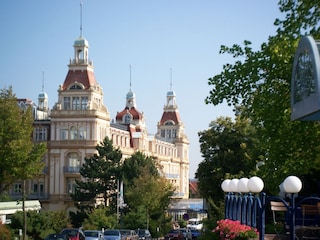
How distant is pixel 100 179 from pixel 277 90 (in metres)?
58.3

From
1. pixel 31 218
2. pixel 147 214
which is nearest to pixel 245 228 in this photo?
pixel 31 218

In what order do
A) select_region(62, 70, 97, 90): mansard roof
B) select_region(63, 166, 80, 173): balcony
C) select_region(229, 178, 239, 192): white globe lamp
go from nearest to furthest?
1. select_region(229, 178, 239, 192): white globe lamp
2. select_region(63, 166, 80, 173): balcony
3. select_region(62, 70, 97, 90): mansard roof

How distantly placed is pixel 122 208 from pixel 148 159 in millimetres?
11989

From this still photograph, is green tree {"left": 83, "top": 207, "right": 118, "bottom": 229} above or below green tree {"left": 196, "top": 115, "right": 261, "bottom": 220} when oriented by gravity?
below

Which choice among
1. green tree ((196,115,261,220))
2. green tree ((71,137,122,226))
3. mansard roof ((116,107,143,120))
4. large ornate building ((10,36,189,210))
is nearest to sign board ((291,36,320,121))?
green tree ((196,115,261,220))

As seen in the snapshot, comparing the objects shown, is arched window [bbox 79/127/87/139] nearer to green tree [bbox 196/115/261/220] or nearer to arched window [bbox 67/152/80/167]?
arched window [bbox 67/152/80/167]

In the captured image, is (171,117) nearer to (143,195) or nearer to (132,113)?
(132,113)

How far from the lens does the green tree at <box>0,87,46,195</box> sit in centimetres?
4497

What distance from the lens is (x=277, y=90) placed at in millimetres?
25797

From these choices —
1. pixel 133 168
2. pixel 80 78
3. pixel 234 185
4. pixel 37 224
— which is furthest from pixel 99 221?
pixel 234 185

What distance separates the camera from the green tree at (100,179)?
80312 millimetres

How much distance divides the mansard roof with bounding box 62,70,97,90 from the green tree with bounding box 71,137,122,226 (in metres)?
8.78

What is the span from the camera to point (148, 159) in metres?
87.7

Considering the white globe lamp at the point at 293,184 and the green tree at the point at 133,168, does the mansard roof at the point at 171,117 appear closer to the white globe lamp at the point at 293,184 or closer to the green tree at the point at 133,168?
the green tree at the point at 133,168
